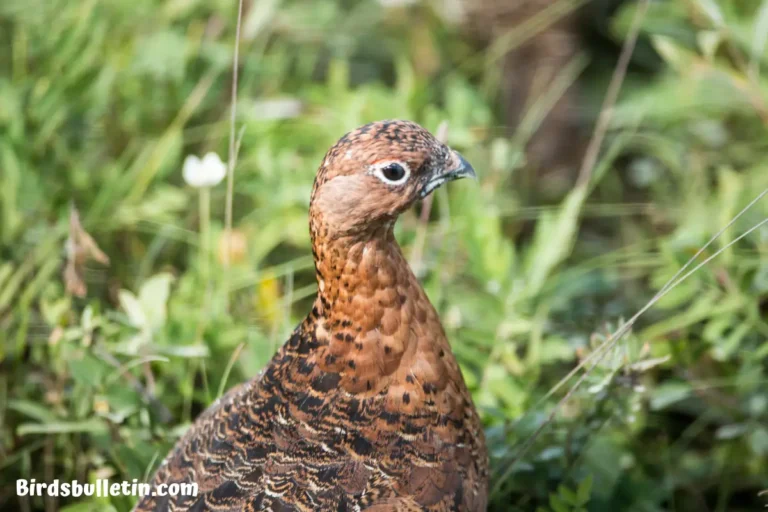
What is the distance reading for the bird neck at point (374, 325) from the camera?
2.26 meters

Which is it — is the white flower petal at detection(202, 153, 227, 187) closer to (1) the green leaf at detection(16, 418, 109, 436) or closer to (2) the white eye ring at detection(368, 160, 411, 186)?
(1) the green leaf at detection(16, 418, 109, 436)

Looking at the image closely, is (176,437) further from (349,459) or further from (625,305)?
(625,305)

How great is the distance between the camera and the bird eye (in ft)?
7.13

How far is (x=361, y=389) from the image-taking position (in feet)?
7.54

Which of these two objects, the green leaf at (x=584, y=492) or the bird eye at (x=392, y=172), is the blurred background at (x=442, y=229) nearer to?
the green leaf at (x=584, y=492)

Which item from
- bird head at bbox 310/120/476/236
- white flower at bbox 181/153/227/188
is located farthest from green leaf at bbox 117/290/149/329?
bird head at bbox 310/120/476/236

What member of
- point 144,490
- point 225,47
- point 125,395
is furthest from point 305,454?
point 225,47

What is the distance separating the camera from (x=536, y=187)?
4699 mm

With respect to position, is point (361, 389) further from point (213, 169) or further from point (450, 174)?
point (213, 169)

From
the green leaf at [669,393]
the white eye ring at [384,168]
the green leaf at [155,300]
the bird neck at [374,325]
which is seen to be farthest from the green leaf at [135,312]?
the green leaf at [669,393]

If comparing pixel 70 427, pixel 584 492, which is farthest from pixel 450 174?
pixel 70 427

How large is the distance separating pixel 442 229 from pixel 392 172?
4.37ft

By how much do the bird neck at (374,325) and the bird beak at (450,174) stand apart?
14 cm

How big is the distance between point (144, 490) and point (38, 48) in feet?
7.81
